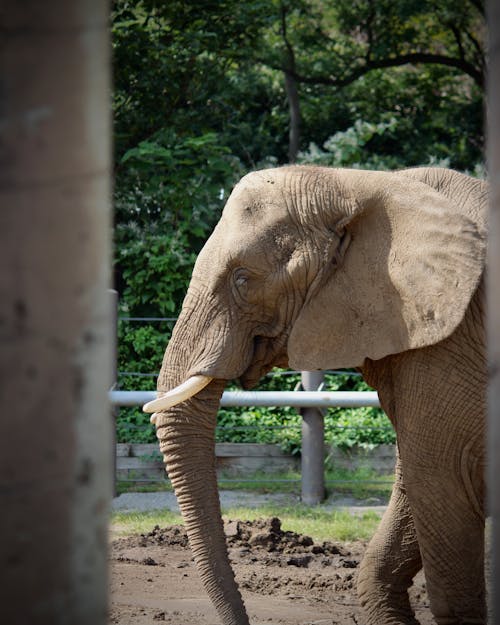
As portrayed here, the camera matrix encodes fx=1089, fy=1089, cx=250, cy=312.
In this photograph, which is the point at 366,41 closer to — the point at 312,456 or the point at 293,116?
the point at 293,116

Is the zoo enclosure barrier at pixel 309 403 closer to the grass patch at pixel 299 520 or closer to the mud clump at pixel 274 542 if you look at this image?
the grass patch at pixel 299 520

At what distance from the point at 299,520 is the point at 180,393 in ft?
11.7

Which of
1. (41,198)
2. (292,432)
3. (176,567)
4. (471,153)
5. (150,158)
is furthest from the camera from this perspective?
(471,153)

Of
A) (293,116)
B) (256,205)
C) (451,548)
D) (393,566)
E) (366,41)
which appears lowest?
(393,566)

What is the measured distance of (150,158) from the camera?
9.88 metres

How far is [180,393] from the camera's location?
419 centimetres

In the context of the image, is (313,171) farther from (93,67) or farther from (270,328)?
(93,67)

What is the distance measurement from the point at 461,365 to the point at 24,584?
2746mm

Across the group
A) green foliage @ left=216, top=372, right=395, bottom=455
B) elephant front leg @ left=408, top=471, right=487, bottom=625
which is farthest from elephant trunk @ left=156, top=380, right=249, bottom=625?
green foliage @ left=216, top=372, right=395, bottom=455

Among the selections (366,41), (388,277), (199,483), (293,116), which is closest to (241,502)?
(199,483)

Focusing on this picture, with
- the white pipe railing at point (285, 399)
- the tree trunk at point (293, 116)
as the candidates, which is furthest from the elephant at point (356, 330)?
the tree trunk at point (293, 116)

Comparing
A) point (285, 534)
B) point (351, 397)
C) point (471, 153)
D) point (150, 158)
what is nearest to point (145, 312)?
point (150, 158)

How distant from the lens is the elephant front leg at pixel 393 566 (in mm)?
5027

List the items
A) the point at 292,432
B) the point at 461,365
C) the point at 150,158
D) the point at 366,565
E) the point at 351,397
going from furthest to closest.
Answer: the point at 150,158
the point at 292,432
the point at 351,397
the point at 366,565
the point at 461,365
